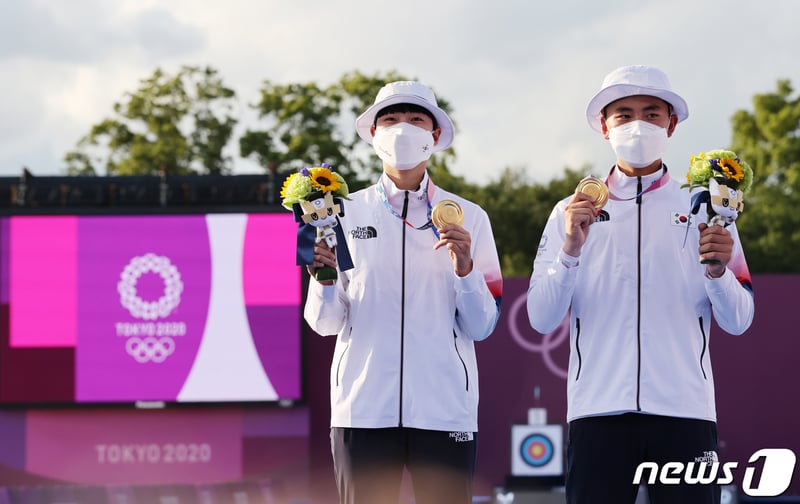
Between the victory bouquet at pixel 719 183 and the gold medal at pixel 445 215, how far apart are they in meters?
0.89

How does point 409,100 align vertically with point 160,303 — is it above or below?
above

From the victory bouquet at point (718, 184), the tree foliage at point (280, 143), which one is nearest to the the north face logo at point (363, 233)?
the victory bouquet at point (718, 184)

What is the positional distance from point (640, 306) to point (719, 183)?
556 millimetres

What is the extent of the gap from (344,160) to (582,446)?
A: 22327mm

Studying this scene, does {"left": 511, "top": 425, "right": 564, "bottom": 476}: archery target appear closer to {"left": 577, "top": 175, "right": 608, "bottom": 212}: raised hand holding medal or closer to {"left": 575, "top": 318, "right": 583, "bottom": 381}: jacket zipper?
{"left": 575, "top": 318, "right": 583, "bottom": 381}: jacket zipper

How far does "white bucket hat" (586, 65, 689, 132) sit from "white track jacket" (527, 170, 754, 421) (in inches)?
14.4

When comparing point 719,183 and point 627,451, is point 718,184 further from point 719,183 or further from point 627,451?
point 627,451

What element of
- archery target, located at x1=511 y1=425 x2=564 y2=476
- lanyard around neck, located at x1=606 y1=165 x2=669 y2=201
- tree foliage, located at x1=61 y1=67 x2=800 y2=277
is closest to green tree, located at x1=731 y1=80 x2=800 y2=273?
tree foliage, located at x1=61 y1=67 x2=800 y2=277

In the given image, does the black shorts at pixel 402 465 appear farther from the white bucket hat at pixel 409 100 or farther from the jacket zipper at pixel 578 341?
the white bucket hat at pixel 409 100

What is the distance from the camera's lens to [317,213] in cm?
433

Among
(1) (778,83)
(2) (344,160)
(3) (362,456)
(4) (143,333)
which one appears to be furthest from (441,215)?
(1) (778,83)

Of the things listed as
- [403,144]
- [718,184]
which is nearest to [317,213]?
[403,144]

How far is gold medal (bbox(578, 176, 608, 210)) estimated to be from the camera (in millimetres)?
4082

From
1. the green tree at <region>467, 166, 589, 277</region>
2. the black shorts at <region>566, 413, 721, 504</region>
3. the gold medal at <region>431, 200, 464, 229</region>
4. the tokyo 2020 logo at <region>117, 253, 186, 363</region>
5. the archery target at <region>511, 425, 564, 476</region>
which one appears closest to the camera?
the black shorts at <region>566, 413, 721, 504</region>
